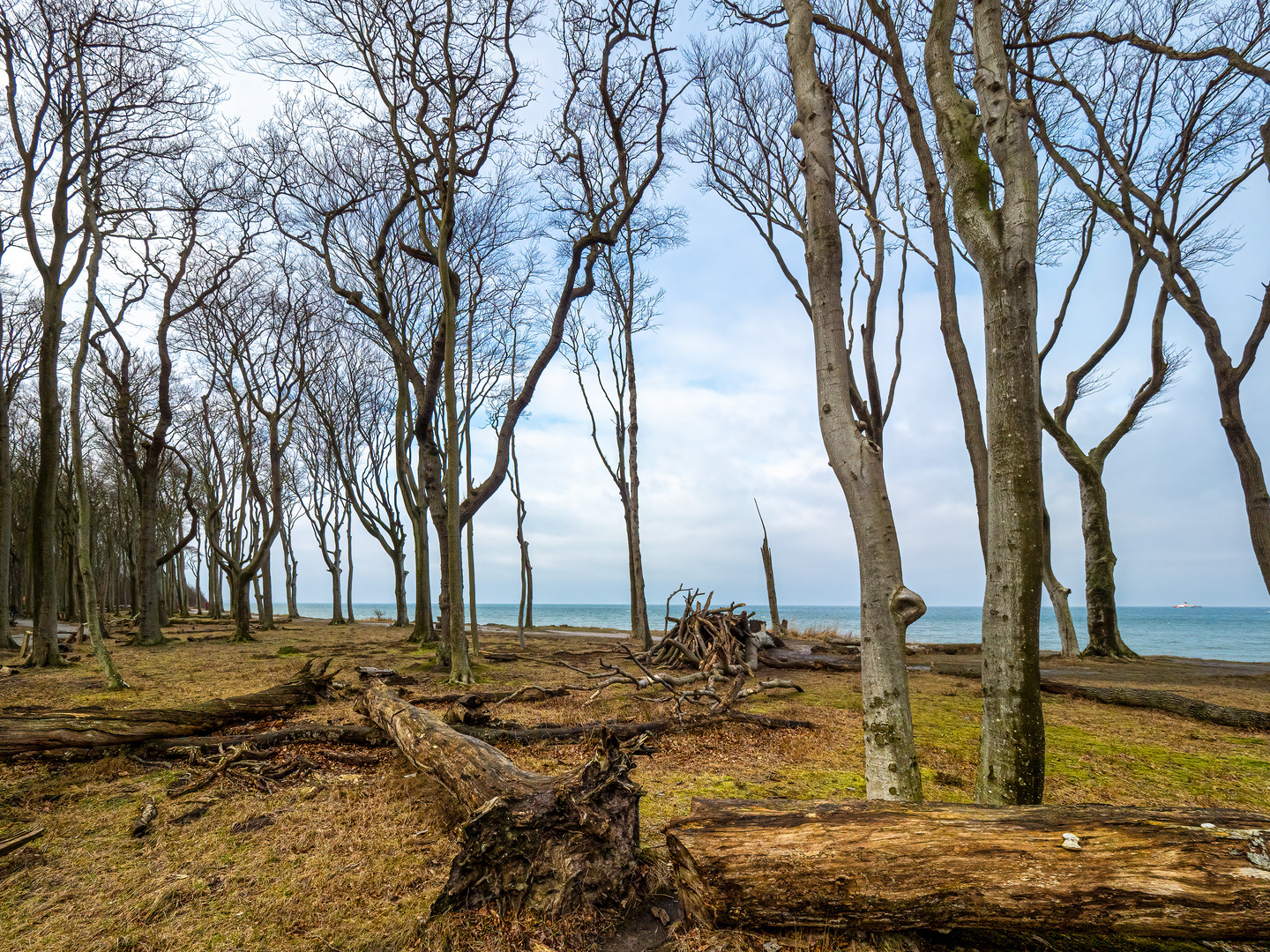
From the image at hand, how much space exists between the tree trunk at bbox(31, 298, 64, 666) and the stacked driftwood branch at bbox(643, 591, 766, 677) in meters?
10.8

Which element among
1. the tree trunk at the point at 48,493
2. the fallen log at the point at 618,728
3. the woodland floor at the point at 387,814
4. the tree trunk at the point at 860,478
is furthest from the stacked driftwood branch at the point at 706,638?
the tree trunk at the point at 48,493

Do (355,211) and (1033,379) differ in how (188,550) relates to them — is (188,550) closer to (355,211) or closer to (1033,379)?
(355,211)

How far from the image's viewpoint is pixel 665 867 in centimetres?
289

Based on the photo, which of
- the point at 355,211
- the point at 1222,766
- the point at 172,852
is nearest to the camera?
the point at 172,852

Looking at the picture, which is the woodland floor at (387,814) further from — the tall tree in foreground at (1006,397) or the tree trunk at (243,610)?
the tree trunk at (243,610)

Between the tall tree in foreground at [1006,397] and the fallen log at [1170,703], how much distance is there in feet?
17.5

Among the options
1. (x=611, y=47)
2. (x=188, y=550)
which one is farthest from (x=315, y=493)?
(x=611, y=47)

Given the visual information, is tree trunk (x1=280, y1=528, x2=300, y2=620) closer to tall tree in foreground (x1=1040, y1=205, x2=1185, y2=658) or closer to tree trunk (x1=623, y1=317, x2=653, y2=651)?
tree trunk (x1=623, y1=317, x2=653, y2=651)

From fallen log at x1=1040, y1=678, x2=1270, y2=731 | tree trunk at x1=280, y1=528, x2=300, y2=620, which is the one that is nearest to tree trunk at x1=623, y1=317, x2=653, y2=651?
fallen log at x1=1040, y1=678, x2=1270, y2=731

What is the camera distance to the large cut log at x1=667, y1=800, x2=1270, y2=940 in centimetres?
212

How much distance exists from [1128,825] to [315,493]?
3155 cm

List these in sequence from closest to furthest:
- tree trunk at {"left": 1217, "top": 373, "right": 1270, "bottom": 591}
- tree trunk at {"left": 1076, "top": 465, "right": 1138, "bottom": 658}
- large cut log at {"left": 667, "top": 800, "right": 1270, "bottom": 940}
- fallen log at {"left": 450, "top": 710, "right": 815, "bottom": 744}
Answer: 1. large cut log at {"left": 667, "top": 800, "right": 1270, "bottom": 940}
2. fallen log at {"left": 450, "top": 710, "right": 815, "bottom": 744}
3. tree trunk at {"left": 1217, "top": 373, "right": 1270, "bottom": 591}
4. tree trunk at {"left": 1076, "top": 465, "right": 1138, "bottom": 658}

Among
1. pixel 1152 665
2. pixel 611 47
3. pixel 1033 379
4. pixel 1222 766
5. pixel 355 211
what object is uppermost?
pixel 611 47

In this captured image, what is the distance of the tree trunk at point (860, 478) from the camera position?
347cm
